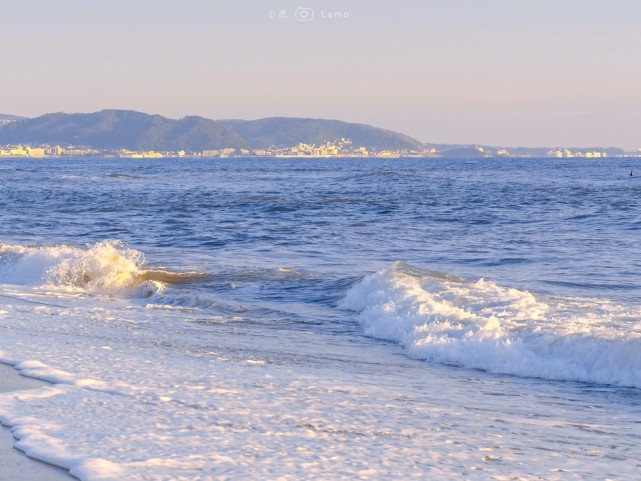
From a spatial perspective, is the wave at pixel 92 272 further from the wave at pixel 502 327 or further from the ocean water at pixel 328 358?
the wave at pixel 502 327

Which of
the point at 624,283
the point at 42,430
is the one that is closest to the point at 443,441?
the point at 42,430

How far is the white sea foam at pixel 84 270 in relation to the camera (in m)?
16.3

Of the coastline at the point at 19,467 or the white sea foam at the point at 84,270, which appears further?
the white sea foam at the point at 84,270

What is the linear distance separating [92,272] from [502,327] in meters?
8.87

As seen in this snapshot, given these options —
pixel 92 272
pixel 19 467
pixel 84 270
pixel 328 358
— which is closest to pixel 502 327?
pixel 328 358

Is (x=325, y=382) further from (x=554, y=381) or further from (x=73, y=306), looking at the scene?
(x=73, y=306)

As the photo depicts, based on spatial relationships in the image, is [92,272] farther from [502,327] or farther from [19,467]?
[19,467]

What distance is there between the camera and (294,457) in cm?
591

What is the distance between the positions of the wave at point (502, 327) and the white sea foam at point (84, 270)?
422cm

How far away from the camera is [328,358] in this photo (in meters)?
9.82

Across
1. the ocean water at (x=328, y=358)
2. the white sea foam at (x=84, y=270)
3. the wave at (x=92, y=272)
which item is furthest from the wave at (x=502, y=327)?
the white sea foam at (x=84, y=270)

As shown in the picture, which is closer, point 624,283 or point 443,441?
point 443,441

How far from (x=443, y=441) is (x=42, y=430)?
2.71 meters

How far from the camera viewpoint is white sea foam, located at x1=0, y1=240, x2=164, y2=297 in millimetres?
16328
